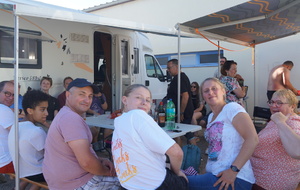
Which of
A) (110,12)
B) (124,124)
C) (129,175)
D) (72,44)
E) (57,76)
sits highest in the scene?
(110,12)

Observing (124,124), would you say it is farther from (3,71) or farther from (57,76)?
(57,76)

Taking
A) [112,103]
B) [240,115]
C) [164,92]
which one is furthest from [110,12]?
[240,115]

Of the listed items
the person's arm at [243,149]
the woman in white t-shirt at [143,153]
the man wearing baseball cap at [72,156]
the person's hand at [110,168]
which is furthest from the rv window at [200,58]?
the woman in white t-shirt at [143,153]

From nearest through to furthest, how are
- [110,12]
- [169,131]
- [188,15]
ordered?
[169,131] < [188,15] < [110,12]

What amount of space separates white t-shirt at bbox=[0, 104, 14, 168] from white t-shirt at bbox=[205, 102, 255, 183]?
2019 mm

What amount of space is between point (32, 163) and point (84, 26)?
138 inches

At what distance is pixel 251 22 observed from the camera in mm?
4195

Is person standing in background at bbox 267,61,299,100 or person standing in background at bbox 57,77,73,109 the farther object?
person standing in background at bbox 267,61,299,100

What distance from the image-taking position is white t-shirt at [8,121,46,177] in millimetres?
2338

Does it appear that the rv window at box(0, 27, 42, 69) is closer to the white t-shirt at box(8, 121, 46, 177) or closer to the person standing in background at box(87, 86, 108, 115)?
the person standing in background at box(87, 86, 108, 115)

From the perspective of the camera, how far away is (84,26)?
534cm

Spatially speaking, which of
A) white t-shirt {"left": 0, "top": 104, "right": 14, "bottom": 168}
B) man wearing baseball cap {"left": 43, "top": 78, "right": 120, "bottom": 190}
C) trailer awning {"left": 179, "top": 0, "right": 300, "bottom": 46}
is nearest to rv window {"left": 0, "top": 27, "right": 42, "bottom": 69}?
white t-shirt {"left": 0, "top": 104, "right": 14, "bottom": 168}

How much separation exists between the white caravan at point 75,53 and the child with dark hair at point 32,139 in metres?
0.84

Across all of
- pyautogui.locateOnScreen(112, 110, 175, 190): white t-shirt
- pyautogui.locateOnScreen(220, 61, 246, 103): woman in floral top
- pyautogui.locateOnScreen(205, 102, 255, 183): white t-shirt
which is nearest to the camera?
pyautogui.locateOnScreen(112, 110, 175, 190): white t-shirt
